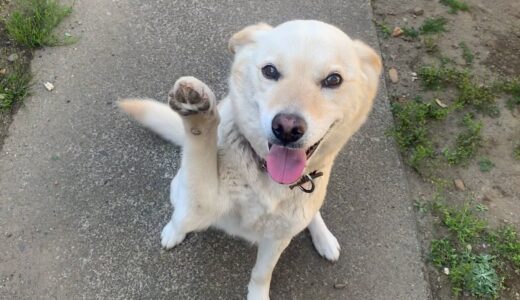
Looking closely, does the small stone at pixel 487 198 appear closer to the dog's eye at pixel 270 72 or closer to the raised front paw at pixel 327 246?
the raised front paw at pixel 327 246

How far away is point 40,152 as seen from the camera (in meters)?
2.52

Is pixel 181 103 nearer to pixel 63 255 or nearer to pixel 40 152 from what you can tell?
pixel 63 255

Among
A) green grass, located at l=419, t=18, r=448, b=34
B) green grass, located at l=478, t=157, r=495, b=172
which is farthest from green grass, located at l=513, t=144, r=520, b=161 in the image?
green grass, located at l=419, t=18, r=448, b=34

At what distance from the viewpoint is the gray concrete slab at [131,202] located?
220 cm

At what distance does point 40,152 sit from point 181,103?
1494 mm

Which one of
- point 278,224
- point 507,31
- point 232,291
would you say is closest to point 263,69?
point 278,224

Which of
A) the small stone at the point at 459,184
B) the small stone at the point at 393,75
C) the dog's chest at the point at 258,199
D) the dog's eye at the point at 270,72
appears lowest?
the small stone at the point at 459,184

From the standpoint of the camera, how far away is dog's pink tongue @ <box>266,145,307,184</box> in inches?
62.7

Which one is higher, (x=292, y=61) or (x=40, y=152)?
(x=292, y=61)

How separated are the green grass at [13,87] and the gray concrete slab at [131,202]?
6cm

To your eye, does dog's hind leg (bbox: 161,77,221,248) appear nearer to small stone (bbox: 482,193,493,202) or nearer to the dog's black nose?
the dog's black nose

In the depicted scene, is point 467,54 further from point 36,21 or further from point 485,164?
point 36,21

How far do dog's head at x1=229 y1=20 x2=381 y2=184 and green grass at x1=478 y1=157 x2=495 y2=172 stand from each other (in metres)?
1.38

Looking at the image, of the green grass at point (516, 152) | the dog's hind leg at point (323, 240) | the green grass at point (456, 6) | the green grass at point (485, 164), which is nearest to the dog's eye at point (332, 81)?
the dog's hind leg at point (323, 240)
